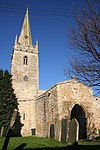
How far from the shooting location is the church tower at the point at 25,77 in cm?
2938

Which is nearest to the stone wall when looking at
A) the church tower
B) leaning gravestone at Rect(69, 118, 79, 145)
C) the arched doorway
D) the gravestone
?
the arched doorway

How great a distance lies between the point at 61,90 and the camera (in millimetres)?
21906

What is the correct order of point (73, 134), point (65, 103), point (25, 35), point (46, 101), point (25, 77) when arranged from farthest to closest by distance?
point (25, 35)
point (25, 77)
point (46, 101)
point (65, 103)
point (73, 134)

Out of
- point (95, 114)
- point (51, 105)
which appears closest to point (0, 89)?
point (51, 105)

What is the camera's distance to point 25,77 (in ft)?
111

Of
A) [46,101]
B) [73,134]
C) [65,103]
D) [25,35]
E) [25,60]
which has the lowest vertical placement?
[73,134]

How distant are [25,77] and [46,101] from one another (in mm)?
10524

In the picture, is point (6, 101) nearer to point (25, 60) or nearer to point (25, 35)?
point (25, 60)

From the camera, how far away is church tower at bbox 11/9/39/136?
2938 centimetres

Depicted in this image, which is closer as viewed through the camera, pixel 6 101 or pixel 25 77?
pixel 6 101

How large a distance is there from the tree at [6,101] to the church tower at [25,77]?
6.13 metres

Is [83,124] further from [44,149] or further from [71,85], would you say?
[44,149]

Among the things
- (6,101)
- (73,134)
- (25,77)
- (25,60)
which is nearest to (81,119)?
(6,101)

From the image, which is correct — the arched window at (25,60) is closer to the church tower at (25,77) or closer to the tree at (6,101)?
the church tower at (25,77)
